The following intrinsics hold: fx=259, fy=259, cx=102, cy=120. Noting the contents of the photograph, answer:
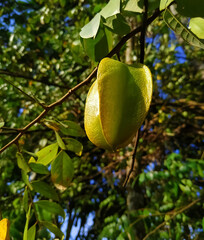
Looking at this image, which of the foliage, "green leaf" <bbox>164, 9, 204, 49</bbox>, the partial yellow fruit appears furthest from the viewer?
the foliage

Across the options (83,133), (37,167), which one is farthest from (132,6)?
(37,167)

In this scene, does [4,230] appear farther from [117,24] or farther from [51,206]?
[117,24]

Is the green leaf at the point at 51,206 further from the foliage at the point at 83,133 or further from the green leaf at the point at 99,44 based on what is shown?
the green leaf at the point at 99,44

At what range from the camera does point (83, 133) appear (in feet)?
2.32

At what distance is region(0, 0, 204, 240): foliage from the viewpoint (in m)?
0.66

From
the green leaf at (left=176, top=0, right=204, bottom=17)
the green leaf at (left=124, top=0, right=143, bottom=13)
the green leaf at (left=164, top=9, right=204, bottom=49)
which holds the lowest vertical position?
the green leaf at (left=164, top=9, right=204, bottom=49)

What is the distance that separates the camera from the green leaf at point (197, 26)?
45cm

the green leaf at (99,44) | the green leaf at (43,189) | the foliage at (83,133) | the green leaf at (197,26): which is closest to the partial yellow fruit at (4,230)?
the foliage at (83,133)

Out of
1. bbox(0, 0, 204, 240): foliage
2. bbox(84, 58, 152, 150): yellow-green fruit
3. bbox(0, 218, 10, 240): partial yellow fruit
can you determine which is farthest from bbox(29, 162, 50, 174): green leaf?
bbox(84, 58, 152, 150): yellow-green fruit

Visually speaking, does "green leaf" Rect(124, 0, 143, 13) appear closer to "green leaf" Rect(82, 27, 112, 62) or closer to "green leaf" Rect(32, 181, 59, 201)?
"green leaf" Rect(82, 27, 112, 62)

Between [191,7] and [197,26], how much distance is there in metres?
0.05

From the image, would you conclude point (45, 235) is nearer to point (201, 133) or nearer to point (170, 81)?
point (201, 133)

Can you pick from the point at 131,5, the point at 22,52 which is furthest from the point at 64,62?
the point at 131,5

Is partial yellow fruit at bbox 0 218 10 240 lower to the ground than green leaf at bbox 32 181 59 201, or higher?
higher
